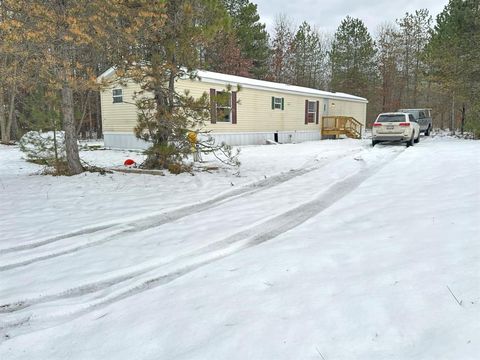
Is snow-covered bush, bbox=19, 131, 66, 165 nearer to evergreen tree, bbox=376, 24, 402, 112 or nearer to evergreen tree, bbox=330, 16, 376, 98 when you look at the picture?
evergreen tree, bbox=330, 16, 376, 98

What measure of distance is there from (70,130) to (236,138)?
10.9m

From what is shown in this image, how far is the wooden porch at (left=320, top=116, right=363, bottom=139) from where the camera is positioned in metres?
24.4

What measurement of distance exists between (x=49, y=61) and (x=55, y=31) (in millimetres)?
616

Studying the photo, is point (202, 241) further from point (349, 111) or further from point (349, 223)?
point (349, 111)

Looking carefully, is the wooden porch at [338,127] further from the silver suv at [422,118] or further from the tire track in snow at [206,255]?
the tire track in snow at [206,255]

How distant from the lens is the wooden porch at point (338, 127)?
2442cm

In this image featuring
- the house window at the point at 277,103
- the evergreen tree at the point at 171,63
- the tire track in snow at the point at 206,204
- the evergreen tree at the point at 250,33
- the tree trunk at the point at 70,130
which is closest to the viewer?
the tire track in snow at the point at 206,204

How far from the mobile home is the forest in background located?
81.7 inches

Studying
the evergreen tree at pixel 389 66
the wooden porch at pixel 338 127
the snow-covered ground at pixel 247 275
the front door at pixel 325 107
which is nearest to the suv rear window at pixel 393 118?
the wooden porch at pixel 338 127

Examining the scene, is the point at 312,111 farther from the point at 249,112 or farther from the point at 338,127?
the point at 249,112

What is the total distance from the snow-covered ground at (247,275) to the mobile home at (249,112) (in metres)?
9.17

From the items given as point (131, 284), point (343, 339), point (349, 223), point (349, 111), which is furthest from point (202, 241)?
point (349, 111)

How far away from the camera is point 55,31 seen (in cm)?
762

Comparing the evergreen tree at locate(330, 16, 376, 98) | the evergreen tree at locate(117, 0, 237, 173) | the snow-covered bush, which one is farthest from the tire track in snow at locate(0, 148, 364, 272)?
the evergreen tree at locate(330, 16, 376, 98)
